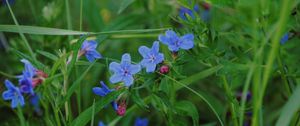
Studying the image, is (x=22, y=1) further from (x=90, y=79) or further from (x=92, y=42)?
(x=92, y=42)

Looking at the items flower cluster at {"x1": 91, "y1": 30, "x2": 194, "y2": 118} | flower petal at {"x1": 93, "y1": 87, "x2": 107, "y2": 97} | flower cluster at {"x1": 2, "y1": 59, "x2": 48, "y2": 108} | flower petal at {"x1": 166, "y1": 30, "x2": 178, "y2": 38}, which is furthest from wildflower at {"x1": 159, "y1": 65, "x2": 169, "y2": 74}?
flower cluster at {"x1": 2, "y1": 59, "x2": 48, "y2": 108}

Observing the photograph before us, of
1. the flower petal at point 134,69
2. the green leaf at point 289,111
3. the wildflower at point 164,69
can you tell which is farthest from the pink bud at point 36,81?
the green leaf at point 289,111

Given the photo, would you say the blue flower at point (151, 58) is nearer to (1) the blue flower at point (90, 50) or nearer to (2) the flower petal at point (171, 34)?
(2) the flower petal at point (171, 34)

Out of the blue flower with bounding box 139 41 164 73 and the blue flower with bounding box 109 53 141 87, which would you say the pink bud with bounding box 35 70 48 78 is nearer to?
the blue flower with bounding box 109 53 141 87

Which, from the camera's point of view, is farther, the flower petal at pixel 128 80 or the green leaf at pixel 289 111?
the flower petal at pixel 128 80

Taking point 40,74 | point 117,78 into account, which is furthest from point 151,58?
point 40,74

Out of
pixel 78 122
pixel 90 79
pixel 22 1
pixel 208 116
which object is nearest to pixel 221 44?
pixel 208 116

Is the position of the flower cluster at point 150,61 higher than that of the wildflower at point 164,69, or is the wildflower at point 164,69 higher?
the flower cluster at point 150,61
